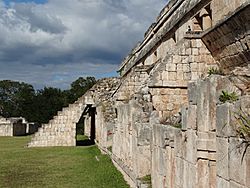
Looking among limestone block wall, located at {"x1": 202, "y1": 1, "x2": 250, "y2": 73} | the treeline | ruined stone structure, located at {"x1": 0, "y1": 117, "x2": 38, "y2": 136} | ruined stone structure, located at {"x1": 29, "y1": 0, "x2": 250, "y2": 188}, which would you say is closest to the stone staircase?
ruined stone structure, located at {"x1": 29, "y1": 0, "x2": 250, "y2": 188}

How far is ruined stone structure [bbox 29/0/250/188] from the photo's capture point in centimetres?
435

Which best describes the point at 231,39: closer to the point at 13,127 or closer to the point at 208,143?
the point at 208,143

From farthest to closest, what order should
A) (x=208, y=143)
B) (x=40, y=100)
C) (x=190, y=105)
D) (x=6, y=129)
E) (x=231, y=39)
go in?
(x=40, y=100)
(x=6, y=129)
(x=231, y=39)
(x=190, y=105)
(x=208, y=143)

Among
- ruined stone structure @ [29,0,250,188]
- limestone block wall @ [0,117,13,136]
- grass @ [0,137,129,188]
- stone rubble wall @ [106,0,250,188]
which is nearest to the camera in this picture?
ruined stone structure @ [29,0,250,188]

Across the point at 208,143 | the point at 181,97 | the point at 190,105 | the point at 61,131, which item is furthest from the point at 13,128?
the point at 208,143

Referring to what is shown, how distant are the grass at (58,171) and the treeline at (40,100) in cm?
3273

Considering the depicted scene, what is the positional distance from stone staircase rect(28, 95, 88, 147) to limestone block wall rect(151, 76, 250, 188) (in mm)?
18268

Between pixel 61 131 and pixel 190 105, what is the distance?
20.0 m

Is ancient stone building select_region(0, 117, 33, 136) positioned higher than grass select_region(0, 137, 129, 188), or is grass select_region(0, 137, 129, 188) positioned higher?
ancient stone building select_region(0, 117, 33, 136)

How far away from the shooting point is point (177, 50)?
10.5m

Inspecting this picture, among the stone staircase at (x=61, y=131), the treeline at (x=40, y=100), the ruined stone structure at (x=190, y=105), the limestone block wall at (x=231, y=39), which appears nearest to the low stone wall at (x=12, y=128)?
the treeline at (x=40, y=100)

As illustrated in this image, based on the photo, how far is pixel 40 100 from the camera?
55281 millimetres

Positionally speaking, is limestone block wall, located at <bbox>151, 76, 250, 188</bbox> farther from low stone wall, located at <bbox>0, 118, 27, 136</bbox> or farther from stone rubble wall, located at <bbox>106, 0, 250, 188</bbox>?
low stone wall, located at <bbox>0, 118, 27, 136</bbox>

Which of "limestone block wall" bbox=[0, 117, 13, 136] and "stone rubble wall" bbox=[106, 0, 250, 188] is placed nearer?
"stone rubble wall" bbox=[106, 0, 250, 188]
